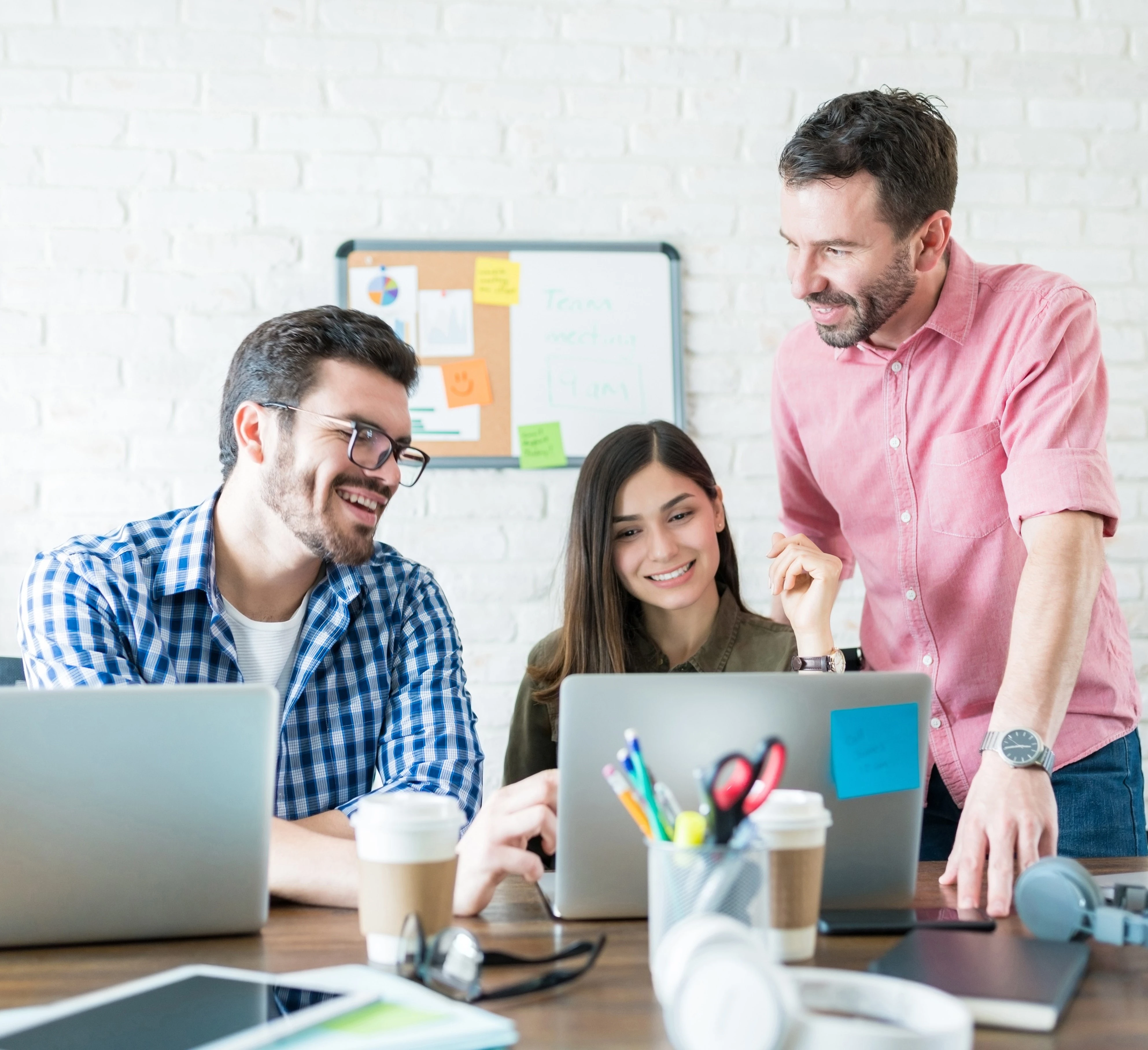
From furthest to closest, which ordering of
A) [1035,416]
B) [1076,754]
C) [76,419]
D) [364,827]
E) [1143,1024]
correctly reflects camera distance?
[76,419] < [1076,754] < [1035,416] < [364,827] < [1143,1024]

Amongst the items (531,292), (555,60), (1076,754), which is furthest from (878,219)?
(555,60)

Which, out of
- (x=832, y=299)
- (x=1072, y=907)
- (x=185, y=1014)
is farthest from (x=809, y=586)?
(x=185, y=1014)

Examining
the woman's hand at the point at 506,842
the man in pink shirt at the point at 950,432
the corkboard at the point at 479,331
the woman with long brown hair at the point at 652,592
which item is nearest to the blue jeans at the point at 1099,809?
the man in pink shirt at the point at 950,432

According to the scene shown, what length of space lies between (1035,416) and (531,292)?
123 cm

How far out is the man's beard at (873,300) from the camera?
5.24ft

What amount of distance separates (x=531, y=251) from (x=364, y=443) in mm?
1012

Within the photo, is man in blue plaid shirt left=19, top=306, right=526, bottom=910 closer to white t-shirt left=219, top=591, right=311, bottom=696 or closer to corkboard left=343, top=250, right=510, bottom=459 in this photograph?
white t-shirt left=219, top=591, right=311, bottom=696

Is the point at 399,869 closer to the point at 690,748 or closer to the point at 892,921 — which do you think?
the point at 690,748

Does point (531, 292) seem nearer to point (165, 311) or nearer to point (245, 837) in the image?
point (165, 311)

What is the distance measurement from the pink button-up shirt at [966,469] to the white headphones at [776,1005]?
929 millimetres

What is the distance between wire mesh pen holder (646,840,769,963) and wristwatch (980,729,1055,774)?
48 centimetres

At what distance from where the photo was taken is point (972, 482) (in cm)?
161

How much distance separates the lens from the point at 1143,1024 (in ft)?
2.40

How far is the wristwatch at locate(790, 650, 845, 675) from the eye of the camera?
5.66 ft
